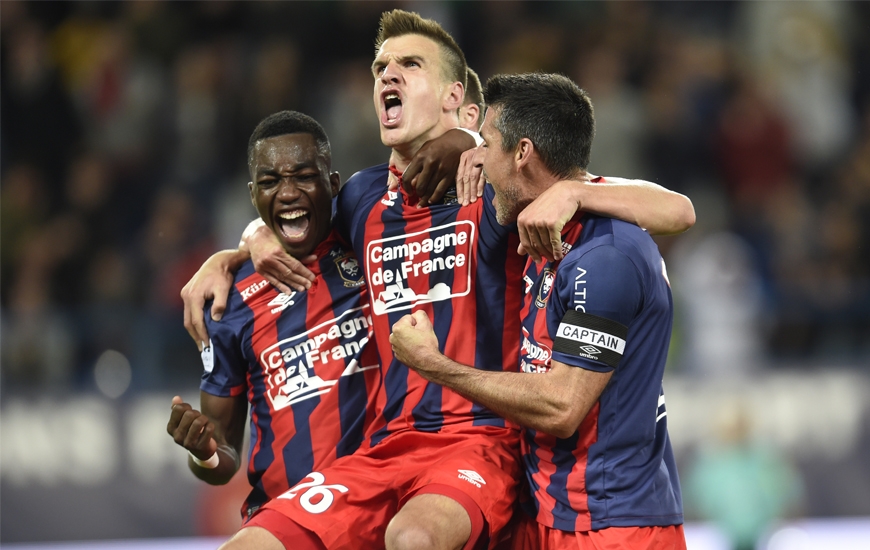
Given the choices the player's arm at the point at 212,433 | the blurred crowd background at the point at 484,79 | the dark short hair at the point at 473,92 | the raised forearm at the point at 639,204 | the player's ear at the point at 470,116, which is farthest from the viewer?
the blurred crowd background at the point at 484,79

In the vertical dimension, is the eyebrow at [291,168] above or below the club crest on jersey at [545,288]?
above

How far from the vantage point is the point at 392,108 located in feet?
15.0

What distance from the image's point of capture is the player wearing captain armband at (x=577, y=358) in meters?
3.60

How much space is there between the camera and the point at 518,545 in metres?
4.05

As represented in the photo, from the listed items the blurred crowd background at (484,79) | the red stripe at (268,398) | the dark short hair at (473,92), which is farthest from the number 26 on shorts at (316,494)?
the blurred crowd background at (484,79)

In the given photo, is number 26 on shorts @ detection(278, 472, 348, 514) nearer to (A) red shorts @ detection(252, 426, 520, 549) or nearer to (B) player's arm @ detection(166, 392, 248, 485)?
(A) red shorts @ detection(252, 426, 520, 549)

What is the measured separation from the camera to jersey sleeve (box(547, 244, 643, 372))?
3582 mm

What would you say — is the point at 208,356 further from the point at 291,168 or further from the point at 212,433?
the point at 291,168

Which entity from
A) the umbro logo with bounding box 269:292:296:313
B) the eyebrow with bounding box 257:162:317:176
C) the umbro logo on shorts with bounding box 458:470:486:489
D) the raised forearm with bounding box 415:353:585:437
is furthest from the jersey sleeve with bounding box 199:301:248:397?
the umbro logo on shorts with bounding box 458:470:486:489

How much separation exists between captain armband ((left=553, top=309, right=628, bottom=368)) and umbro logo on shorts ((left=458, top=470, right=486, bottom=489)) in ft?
1.93

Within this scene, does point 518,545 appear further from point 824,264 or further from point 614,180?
point 824,264

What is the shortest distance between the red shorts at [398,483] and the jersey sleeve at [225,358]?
0.80 meters

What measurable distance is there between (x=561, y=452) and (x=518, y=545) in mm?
479

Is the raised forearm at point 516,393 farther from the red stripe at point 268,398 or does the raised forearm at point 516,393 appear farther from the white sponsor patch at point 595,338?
the red stripe at point 268,398
